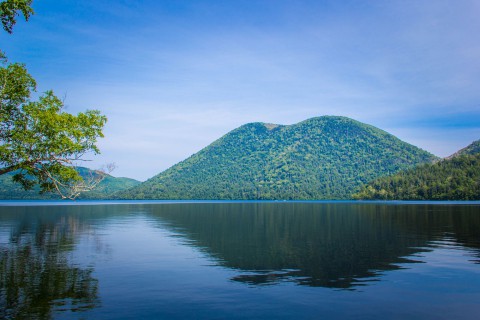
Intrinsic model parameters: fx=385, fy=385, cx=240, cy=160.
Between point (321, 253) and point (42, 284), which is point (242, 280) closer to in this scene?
point (42, 284)

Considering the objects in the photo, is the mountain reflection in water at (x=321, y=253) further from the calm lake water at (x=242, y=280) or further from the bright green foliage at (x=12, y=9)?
the bright green foliage at (x=12, y=9)

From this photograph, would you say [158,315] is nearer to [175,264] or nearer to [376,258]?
[175,264]

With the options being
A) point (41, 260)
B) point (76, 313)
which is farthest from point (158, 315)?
point (41, 260)

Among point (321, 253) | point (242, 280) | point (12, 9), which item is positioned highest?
point (12, 9)

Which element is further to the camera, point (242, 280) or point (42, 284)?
point (242, 280)

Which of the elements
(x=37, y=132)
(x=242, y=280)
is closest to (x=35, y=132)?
(x=37, y=132)

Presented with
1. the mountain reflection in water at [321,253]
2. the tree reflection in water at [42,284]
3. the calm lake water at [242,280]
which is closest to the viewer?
the tree reflection in water at [42,284]

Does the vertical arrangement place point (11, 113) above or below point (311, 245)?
above

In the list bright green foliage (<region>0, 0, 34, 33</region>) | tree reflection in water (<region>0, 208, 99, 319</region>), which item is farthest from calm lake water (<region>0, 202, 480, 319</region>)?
bright green foliage (<region>0, 0, 34, 33</region>)

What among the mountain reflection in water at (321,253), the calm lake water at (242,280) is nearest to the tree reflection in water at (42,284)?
the calm lake water at (242,280)

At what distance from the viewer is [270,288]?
78.3 ft

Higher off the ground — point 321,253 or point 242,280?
point 321,253

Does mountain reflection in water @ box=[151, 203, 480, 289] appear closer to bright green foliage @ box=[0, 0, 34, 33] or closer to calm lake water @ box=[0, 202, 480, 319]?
calm lake water @ box=[0, 202, 480, 319]

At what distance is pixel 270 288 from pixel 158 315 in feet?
25.5
